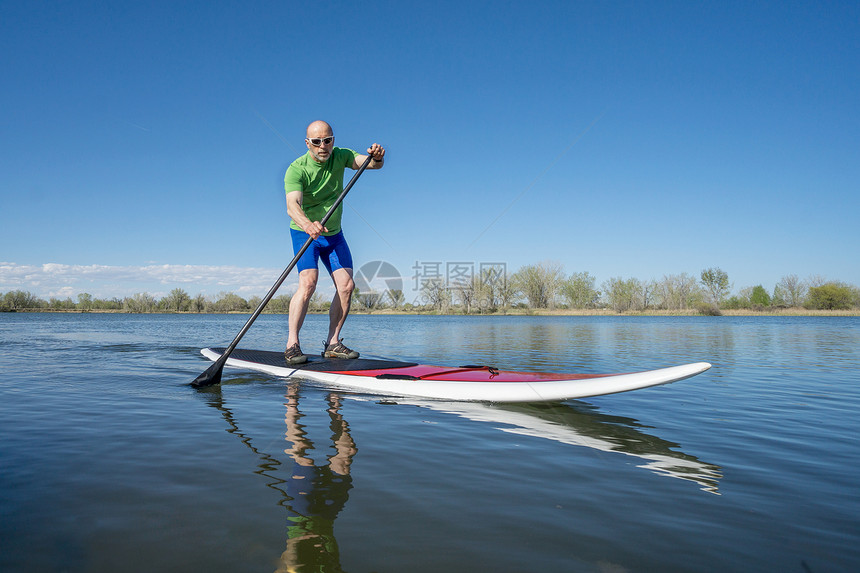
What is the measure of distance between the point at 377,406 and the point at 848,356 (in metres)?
10.8

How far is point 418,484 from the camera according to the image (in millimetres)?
2441

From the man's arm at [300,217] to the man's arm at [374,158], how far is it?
0.90 m

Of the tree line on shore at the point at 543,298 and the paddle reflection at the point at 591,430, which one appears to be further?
the tree line on shore at the point at 543,298

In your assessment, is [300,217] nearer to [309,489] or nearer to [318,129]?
[318,129]

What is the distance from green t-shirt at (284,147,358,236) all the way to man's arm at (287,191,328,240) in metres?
0.09

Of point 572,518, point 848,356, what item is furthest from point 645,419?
point 848,356

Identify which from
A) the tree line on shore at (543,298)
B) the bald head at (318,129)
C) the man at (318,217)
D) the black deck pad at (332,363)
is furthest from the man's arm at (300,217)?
the tree line on shore at (543,298)

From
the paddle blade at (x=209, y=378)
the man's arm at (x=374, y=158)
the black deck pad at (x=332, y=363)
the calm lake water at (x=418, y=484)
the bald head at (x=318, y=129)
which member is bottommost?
the calm lake water at (x=418, y=484)

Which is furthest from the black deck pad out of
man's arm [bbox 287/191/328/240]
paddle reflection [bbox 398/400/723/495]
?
man's arm [bbox 287/191/328/240]

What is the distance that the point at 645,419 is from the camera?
13.6 ft

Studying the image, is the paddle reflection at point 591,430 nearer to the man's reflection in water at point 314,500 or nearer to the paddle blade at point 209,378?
the man's reflection in water at point 314,500

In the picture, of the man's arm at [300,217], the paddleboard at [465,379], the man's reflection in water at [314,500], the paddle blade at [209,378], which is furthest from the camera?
the man's arm at [300,217]

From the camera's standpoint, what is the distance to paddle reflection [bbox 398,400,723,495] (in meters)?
2.77

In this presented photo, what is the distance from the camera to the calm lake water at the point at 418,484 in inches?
68.1
